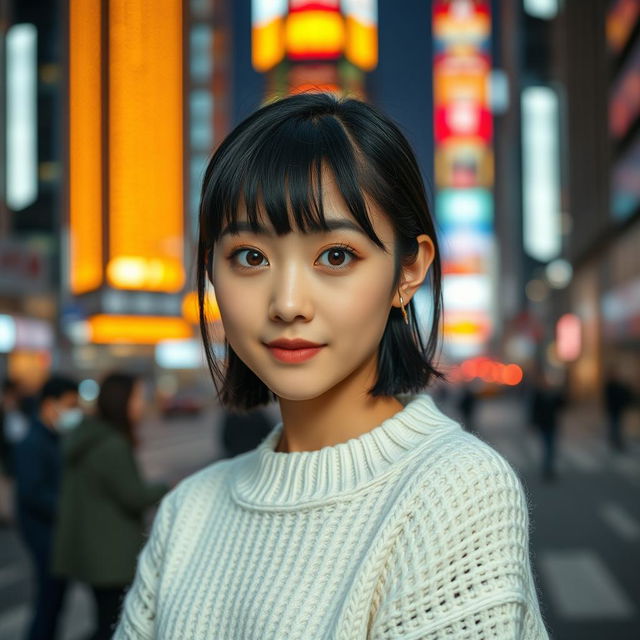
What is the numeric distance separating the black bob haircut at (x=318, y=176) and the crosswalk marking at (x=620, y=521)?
9.11 m

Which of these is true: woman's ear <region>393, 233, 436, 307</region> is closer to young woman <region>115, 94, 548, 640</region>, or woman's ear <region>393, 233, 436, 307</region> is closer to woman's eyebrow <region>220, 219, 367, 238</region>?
young woman <region>115, 94, 548, 640</region>

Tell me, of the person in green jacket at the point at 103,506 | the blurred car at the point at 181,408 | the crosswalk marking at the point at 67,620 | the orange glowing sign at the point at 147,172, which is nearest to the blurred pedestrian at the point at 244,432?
the person in green jacket at the point at 103,506

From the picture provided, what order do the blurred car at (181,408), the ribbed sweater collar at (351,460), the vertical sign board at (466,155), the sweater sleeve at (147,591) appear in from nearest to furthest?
the ribbed sweater collar at (351,460), the sweater sleeve at (147,591), the blurred car at (181,408), the vertical sign board at (466,155)

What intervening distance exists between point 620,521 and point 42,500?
758 cm

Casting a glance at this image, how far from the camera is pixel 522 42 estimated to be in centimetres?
11656

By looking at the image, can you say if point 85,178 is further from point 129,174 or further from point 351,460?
point 351,460

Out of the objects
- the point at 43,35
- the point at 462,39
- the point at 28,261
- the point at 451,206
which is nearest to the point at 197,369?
the point at 43,35

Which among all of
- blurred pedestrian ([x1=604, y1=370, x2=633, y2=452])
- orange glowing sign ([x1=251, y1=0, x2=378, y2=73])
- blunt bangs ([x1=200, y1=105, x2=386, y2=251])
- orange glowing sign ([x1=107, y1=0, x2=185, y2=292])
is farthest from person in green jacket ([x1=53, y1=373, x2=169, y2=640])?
orange glowing sign ([x1=251, y1=0, x2=378, y2=73])

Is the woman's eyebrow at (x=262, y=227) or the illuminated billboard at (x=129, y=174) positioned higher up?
the illuminated billboard at (x=129, y=174)

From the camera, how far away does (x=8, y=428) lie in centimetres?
1231

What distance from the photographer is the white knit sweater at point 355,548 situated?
4.36 feet

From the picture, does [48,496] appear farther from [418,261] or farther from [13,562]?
[418,261]

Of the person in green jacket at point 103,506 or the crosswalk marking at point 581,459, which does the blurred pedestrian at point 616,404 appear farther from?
the person in green jacket at point 103,506

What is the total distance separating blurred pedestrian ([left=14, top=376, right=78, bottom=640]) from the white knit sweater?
4.06 meters
